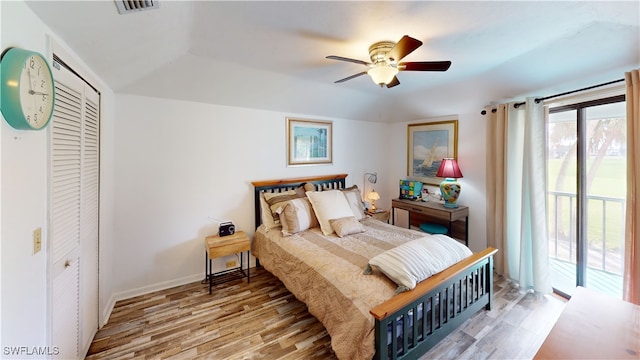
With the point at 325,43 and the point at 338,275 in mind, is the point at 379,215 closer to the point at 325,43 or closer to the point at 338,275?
the point at 338,275

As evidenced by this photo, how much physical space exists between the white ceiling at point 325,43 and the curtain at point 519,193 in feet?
1.15

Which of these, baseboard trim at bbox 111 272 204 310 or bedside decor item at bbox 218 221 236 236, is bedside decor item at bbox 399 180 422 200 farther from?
baseboard trim at bbox 111 272 204 310

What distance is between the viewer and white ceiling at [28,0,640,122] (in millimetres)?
1556

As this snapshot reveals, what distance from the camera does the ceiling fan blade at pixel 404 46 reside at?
1550 mm

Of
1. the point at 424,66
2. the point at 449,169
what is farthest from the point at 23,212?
the point at 449,169

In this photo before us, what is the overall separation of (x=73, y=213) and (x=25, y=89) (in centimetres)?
93

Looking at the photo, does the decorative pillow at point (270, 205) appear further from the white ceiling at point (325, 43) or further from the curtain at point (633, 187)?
the curtain at point (633, 187)

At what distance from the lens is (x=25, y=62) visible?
0.97 metres

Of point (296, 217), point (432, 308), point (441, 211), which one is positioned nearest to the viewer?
point (432, 308)

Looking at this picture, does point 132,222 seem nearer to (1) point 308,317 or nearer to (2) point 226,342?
(2) point 226,342

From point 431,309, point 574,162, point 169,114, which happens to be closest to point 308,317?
point 431,309

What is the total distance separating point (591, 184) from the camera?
249 centimetres

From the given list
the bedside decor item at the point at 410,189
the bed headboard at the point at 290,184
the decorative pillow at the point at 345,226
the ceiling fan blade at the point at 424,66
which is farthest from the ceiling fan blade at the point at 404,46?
the bedside decor item at the point at 410,189

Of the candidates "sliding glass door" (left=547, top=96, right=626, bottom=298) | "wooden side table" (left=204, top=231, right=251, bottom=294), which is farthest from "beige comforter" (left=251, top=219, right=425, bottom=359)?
"sliding glass door" (left=547, top=96, right=626, bottom=298)
